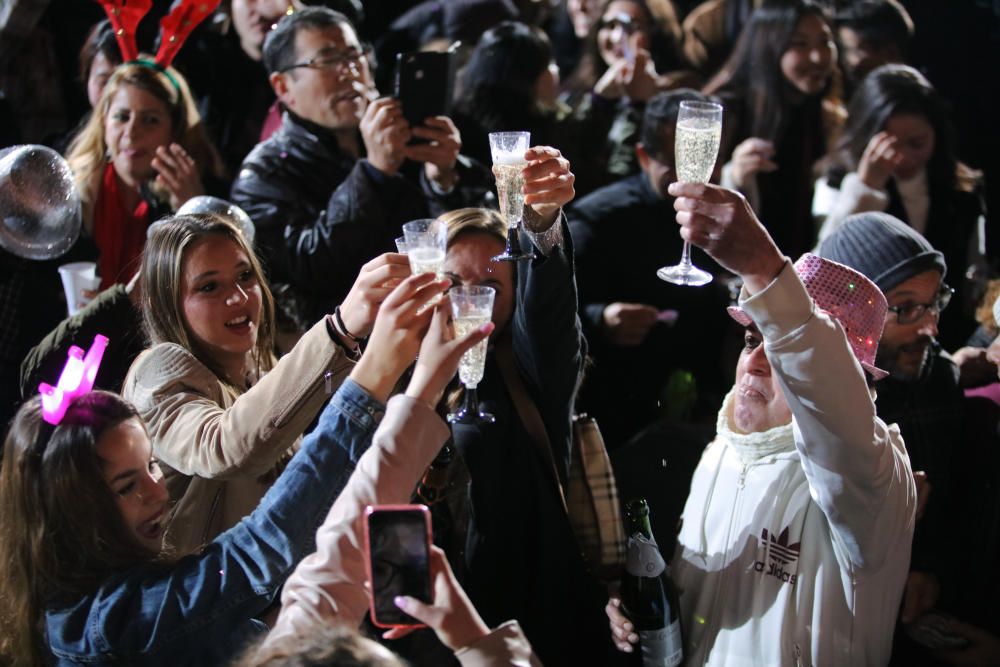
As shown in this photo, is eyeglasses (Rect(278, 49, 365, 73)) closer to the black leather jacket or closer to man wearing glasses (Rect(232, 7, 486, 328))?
man wearing glasses (Rect(232, 7, 486, 328))

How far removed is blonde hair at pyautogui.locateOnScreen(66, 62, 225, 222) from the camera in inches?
141

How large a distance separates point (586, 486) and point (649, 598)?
388 millimetres

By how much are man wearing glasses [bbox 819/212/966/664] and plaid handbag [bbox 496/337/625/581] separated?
800 mm

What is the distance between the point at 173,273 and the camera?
2.32 meters

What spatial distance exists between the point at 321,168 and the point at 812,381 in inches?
86.3

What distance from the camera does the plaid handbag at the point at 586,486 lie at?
7.80 ft

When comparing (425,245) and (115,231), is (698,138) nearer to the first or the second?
(425,245)

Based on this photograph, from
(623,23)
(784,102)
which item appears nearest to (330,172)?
(784,102)

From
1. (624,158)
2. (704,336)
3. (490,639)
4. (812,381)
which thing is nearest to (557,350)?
(812,381)

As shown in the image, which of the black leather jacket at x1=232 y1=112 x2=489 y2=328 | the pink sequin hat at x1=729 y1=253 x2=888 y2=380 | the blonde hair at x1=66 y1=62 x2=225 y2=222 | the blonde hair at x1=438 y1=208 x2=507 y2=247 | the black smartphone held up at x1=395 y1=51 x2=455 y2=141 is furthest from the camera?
the blonde hair at x1=66 y1=62 x2=225 y2=222

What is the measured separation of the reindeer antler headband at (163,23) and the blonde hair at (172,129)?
0.04 metres

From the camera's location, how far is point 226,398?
224 centimetres

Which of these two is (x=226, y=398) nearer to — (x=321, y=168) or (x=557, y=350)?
(x=557, y=350)

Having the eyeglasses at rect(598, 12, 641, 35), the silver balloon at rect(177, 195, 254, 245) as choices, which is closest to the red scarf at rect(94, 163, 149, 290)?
the silver balloon at rect(177, 195, 254, 245)
